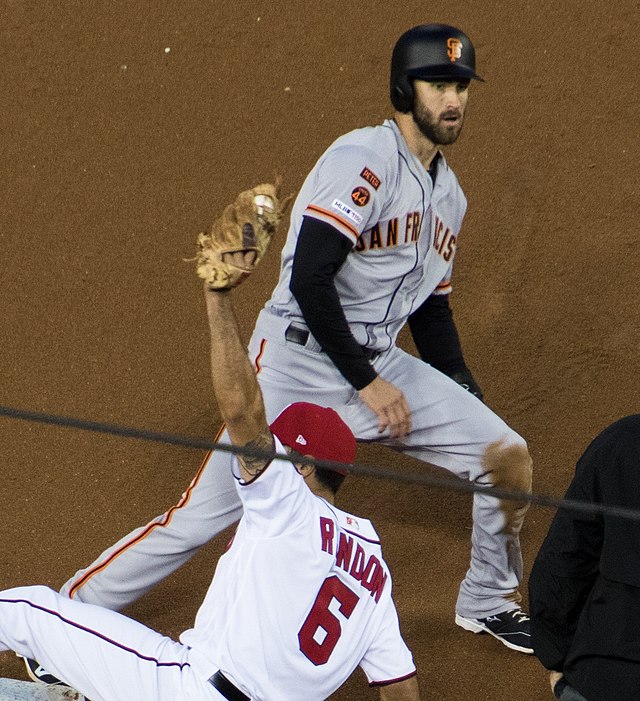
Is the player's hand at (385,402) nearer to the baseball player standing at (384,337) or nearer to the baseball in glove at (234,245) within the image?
the baseball player standing at (384,337)

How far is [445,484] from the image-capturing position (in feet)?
6.58

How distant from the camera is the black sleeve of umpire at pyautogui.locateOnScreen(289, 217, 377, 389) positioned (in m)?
3.16

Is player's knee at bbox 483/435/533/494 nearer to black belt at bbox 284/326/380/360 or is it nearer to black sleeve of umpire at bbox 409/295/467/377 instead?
black sleeve of umpire at bbox 409/295/467/377

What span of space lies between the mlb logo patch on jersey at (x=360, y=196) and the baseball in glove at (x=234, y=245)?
93 centimetres

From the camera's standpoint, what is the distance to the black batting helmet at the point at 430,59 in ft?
11.0

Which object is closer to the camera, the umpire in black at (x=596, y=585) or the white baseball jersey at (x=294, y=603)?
the umpire in black at (x=596, y=585)

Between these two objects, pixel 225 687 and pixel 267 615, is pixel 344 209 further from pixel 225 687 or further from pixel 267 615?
pixel 225 687

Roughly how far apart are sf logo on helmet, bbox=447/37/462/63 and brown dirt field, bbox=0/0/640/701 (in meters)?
1.57

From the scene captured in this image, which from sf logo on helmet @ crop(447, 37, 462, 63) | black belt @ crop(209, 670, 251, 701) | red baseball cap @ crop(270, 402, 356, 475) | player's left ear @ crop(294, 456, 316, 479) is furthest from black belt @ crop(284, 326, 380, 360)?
black belt @ crop(209, 670, 251, 701)

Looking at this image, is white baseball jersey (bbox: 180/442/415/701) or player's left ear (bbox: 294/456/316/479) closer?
white baseball jersey (bbox: 180/442/415/701)

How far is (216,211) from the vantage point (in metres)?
5.08

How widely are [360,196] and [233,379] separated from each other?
1.03m

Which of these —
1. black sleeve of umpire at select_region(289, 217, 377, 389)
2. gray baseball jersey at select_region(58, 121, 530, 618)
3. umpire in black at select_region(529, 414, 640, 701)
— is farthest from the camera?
gray baseball jersey at select_region(58, 121, 530, 618)

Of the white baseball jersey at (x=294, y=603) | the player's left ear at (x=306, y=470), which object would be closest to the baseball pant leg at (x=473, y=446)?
the player's left ear at (x=306, y=470)
